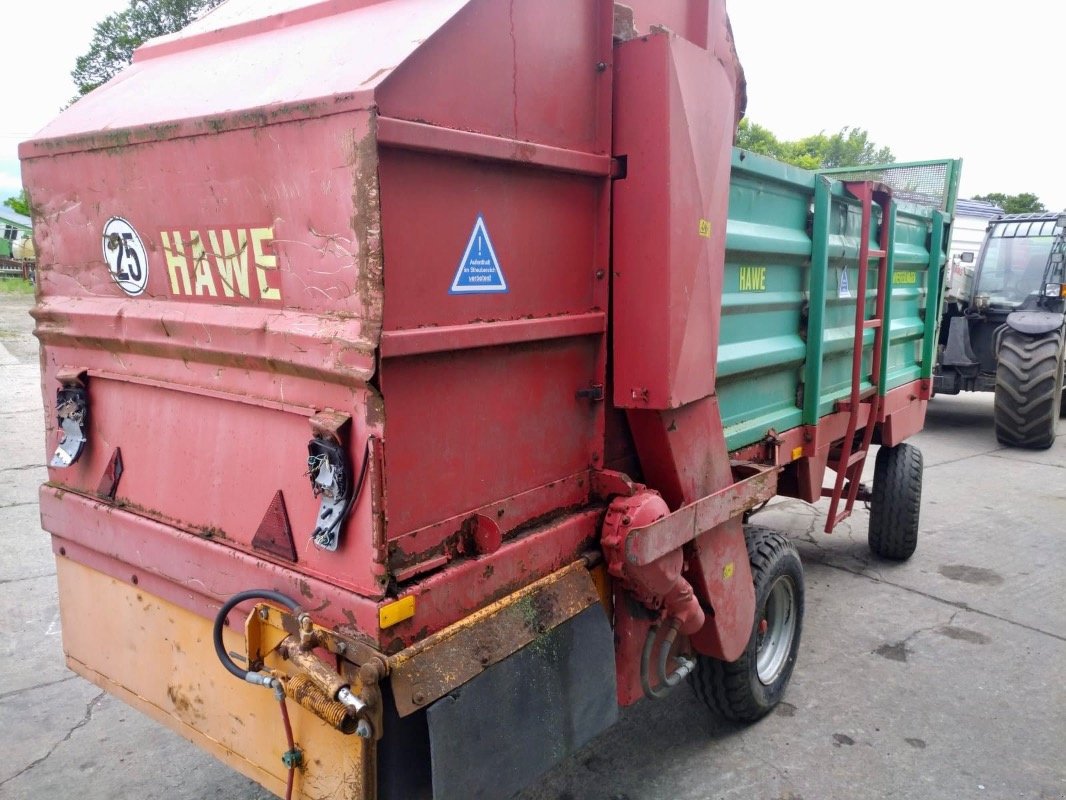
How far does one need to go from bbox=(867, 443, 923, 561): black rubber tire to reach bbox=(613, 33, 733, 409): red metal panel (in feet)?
10.2

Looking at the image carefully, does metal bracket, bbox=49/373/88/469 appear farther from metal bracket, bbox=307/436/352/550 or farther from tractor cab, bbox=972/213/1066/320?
tractor cab, bbox=972/213/1066/320

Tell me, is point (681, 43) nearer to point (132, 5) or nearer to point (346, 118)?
point (346, 118)

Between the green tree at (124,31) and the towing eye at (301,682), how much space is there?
27118 mm

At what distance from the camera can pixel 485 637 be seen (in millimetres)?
1976

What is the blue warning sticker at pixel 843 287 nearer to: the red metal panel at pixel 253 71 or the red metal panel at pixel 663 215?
the red metal panel at pixel 663 215

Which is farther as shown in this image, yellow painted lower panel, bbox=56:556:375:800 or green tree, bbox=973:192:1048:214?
green tree, bbox=973:192:1048:214

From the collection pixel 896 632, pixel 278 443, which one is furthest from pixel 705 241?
pixel 896 632

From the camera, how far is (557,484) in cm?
235

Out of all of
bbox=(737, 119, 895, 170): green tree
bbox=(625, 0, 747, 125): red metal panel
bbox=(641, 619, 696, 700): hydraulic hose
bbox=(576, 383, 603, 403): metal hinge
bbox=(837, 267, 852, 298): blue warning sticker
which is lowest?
bbox=(641, 619, 696, 700): hydraulic hose

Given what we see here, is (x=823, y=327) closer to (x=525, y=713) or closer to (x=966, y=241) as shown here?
(x=525, y=713)

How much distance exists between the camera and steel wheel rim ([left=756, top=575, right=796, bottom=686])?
3.43 metres

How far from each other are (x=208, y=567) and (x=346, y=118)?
1206 mm

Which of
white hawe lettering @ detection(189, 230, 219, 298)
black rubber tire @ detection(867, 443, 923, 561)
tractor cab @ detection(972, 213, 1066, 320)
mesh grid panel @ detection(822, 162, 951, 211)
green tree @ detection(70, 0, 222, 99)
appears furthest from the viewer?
green tree @ detection(70, 0, 222, 99)

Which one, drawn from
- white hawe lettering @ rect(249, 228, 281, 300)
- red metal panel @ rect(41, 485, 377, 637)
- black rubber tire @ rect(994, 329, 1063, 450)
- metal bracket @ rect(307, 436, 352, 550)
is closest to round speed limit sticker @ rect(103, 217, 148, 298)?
white hawe lettering @ rect(249, 228, 281, 300)
